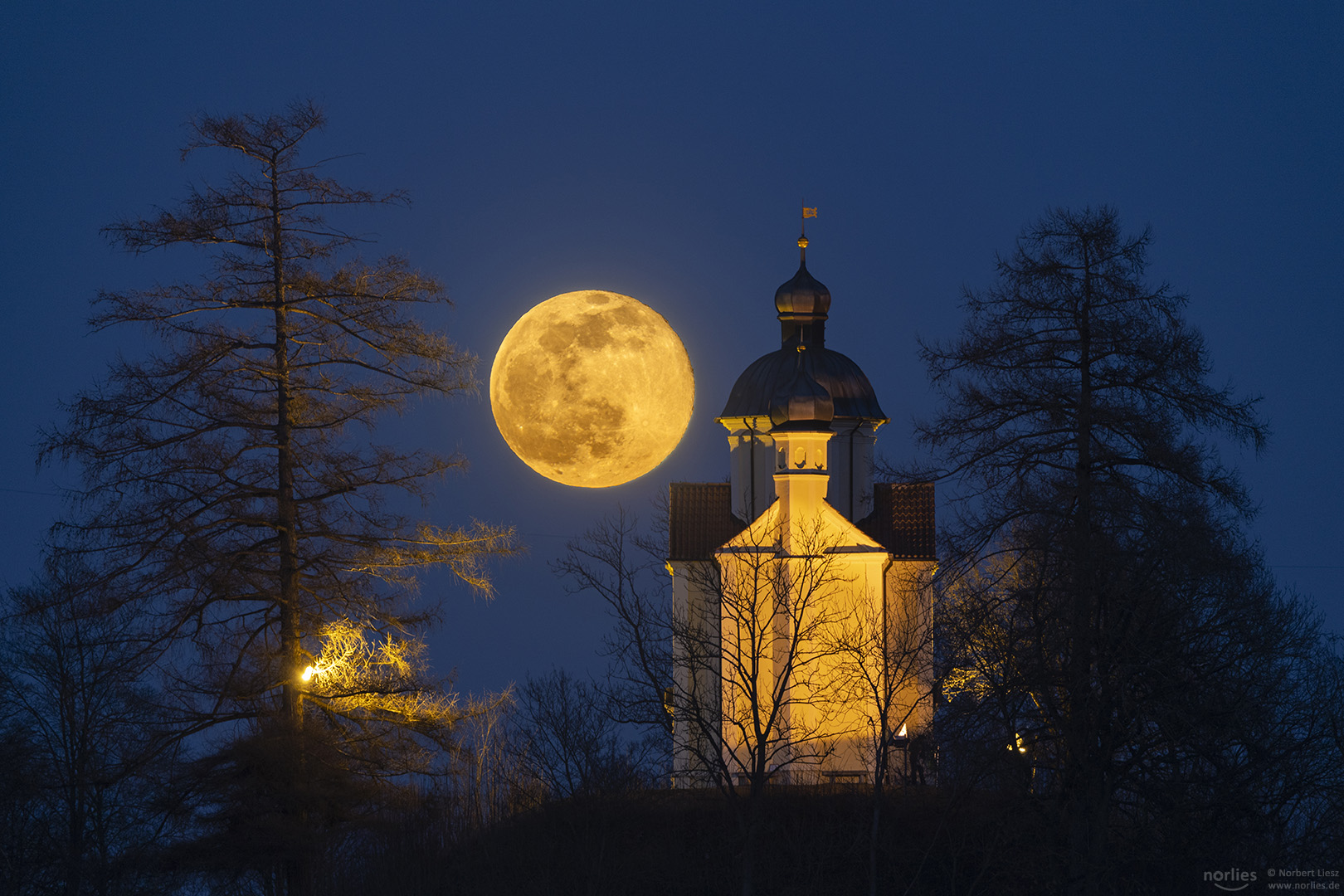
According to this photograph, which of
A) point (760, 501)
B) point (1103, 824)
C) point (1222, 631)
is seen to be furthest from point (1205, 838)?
point (760, 501)

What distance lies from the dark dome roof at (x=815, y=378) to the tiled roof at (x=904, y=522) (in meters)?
2.82

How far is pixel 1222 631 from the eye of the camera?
22.7m

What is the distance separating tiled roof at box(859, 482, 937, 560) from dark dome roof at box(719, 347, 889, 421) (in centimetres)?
282

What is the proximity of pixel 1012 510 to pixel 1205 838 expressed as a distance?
551 centimetres

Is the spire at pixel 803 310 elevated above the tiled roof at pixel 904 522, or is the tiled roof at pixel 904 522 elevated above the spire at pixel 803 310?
the spire at pixel 803 310

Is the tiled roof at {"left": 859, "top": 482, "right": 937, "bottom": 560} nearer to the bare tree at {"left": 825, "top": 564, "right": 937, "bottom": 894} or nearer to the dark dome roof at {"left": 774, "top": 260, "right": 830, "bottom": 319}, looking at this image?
the bare tree at {"left": 825, "top": 564, "right": 937, "bottom": 894}

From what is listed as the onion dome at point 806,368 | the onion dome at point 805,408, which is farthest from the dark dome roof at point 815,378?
the onion dome at point 805,408

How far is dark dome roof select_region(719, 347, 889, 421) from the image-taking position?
154 feet

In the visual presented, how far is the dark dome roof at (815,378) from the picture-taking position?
46844mm

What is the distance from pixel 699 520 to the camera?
4559 cm

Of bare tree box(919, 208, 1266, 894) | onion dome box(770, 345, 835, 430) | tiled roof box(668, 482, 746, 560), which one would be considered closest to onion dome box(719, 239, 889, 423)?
tiled roof box(668, 482, 746, 560)

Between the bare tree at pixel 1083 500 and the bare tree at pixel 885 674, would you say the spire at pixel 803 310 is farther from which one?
the bare tree at pixel 1083 500

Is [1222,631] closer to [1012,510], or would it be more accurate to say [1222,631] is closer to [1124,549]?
[1124,549]

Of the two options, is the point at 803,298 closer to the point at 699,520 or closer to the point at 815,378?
the point at 815,378
